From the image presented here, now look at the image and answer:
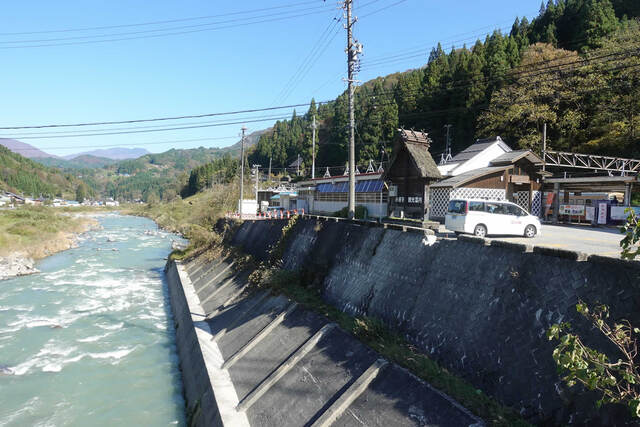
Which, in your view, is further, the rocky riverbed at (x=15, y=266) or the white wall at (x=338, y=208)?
the rocky riverbed at (x=15, y=266)

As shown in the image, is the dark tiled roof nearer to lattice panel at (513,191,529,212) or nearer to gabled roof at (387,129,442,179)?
gabled roof at (387,129,442,179)

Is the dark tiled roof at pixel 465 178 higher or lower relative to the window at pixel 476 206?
higher

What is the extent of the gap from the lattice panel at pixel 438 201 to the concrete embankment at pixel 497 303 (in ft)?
37.6

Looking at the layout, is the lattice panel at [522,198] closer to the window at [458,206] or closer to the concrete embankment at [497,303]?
the window at [458,206]

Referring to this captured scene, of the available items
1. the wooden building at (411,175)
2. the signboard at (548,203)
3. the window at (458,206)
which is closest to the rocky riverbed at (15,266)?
the wooden building at (411,175)

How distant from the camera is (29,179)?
12450 cm

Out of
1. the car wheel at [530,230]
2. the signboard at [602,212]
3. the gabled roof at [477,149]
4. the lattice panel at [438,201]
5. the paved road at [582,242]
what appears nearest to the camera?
the paved road at [582,242]

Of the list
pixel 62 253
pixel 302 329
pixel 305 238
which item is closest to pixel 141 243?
pixel 62 253

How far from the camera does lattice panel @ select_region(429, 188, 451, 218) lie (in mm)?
20766

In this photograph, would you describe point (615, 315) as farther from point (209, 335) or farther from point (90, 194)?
point (90, 194)

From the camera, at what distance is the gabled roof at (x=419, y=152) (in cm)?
1941

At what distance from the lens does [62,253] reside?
36312mm

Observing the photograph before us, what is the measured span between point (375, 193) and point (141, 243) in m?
32.4

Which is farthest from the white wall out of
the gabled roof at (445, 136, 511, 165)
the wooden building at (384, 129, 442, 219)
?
the gabled roof at (445, 136, 511, 165)
